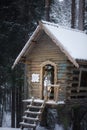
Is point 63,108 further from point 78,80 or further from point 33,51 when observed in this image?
point 33,51

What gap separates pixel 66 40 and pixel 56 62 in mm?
1434

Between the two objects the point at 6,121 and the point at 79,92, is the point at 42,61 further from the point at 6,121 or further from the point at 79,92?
the point at 6,121

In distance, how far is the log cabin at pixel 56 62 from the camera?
69.3ft

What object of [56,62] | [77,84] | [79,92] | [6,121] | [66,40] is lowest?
[6,121]

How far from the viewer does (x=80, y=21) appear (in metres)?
30.4

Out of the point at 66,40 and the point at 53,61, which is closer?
the point at 53,61

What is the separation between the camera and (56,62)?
70.6 ft

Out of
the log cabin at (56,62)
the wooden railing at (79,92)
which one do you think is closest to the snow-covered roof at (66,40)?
the log cabin at (56,62)

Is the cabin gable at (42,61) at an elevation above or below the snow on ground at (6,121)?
above

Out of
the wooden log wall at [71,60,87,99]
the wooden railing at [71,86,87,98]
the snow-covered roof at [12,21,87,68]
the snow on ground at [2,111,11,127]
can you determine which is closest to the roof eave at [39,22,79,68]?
the snow-covered roof at [12,21,87,68]

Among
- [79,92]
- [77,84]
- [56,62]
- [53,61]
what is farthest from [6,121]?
[56,62]

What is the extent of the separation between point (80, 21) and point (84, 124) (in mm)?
7987

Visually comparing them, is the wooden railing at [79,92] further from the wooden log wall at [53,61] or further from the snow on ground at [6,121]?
the snow on ground at [6,121]

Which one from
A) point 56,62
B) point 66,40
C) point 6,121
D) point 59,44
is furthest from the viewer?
point 6,121
